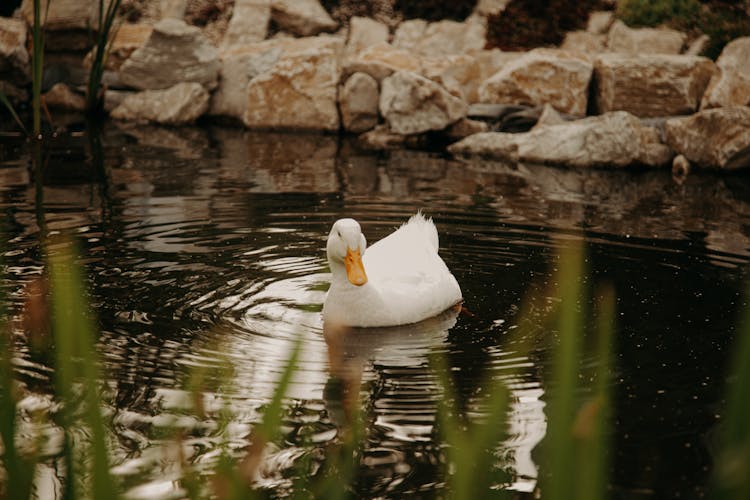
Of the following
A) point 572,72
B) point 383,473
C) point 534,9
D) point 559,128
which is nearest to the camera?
point 383,473

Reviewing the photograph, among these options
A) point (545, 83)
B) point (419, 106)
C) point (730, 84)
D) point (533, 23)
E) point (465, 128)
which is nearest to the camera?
point (730, 84)

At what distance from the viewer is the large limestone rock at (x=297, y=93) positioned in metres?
14.5

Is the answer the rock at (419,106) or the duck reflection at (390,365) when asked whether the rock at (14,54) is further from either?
the duck reflection at (390,365)

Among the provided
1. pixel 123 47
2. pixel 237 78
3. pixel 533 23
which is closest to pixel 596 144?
pixel 237 78

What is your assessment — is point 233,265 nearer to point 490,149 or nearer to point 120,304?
point 120,304

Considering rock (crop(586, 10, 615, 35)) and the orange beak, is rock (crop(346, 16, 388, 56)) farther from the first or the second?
the orange beak

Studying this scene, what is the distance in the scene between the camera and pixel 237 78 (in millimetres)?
15414

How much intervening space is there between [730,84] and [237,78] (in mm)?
7831

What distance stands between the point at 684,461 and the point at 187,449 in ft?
5.98

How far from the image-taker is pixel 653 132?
11992 millimetres

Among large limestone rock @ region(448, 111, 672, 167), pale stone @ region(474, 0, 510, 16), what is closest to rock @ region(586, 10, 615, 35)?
pale stone @ region(474, 0, 510, 16)

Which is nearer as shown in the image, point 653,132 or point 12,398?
point 12,398

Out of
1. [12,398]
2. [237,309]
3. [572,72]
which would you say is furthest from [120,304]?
[572,72]

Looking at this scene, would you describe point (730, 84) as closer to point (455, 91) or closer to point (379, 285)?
point (455, 91)
